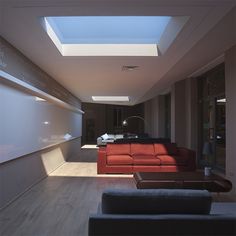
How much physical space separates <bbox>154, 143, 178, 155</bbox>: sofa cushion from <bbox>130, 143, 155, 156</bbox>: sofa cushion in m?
0.15

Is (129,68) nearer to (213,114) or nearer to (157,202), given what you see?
(213,114)

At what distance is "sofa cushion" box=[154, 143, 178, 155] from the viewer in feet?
29.3

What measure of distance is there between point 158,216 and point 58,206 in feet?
9.73

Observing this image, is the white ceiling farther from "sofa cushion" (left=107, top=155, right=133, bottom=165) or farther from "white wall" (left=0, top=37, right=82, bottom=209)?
"sofa cushion" (left=107, top=155, right=133, bottom=165)

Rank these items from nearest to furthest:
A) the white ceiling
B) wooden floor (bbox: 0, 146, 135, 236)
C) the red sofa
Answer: the white ceiling → wooden floor (bbox: 0, 146, 135, 236) → the red sofa

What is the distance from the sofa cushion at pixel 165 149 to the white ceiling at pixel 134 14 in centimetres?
189

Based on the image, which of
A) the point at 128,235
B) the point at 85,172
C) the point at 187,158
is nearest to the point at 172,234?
the point at 128,235

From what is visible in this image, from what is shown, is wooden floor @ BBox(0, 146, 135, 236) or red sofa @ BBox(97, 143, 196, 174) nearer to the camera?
wooden floor @ BBox(0, 146, 135, 236)

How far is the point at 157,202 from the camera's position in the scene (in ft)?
8.16

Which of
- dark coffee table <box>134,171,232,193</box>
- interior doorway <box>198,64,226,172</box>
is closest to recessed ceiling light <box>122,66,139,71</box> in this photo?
interior doorway <box>198,64,226,172</box>

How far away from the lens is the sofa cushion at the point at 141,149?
905 centimetres

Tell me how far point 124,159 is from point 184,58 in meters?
3.07

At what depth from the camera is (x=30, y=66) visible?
6.55m

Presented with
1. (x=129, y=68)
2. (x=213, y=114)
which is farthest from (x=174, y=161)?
(x=129, y=68)
